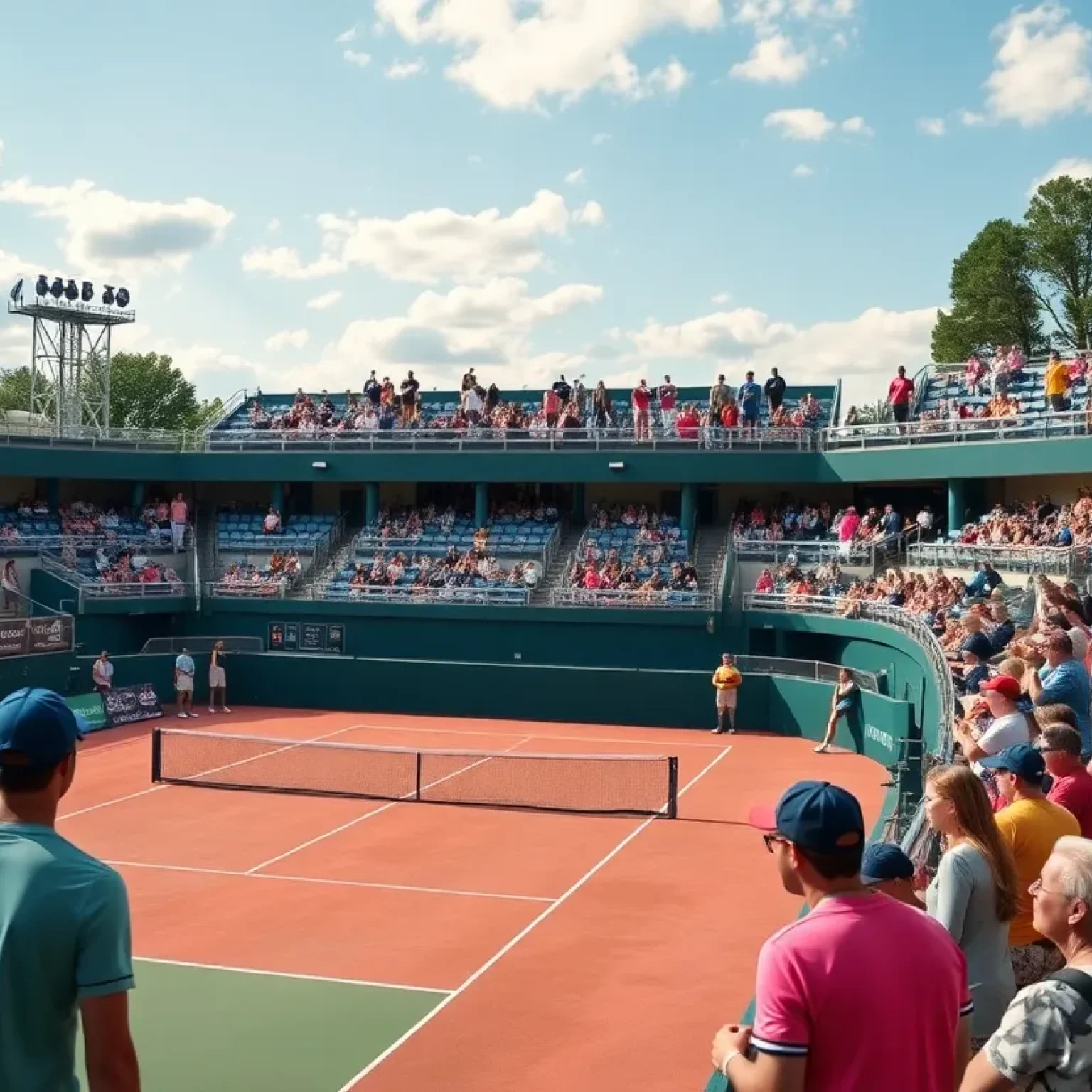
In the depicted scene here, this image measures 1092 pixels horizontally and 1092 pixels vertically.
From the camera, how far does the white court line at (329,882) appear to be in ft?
49.6

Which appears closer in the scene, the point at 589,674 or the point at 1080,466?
the point at 1080,466

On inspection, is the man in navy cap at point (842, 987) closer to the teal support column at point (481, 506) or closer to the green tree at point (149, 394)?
the teal support column at point (481, 506)

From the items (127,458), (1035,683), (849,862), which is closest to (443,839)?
(1035,683)

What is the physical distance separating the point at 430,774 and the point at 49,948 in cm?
1922

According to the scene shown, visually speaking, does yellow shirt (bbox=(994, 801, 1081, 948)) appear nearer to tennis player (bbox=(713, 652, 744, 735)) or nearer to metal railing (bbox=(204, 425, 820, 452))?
tennis player (bbox=(713, 652, 744, 735))

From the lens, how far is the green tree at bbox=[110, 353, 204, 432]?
276ft

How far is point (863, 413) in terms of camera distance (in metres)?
39.2

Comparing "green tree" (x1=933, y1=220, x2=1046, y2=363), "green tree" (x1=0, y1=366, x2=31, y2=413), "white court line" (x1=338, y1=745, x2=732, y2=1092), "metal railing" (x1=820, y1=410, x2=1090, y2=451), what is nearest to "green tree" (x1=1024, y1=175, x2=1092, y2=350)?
"green tree" (x1=933, y1=220, x2=1046, y2=363)

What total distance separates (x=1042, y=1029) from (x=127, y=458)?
122 feet

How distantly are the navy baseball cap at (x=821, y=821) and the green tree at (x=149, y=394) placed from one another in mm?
84282

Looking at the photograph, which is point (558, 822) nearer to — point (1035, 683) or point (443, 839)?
point (443, 839)

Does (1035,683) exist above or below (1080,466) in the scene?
below

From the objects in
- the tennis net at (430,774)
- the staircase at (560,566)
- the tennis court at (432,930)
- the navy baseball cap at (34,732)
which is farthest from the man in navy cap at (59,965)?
the staircase at (560,566)

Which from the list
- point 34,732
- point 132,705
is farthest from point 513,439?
point 34,732
